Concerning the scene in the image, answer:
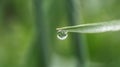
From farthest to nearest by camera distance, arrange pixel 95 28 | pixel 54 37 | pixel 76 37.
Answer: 1. pixel 54 37
2. pixel 76 37
3. pixel 95 28

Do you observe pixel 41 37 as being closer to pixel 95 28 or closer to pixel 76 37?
pixel 76 37

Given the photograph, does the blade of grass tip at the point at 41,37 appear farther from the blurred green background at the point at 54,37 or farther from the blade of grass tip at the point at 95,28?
the blade of grass tip at the point at 95,28

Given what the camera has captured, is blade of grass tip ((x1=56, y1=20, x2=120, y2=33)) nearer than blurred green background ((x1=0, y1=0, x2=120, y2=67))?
Yes

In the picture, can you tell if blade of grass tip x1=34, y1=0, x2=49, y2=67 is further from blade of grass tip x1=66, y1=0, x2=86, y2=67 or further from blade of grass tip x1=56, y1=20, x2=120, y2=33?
blade of grass tip x1=56, y1=20, x2=120, y2=33

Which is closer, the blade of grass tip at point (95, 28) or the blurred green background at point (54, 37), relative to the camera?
the blade of grass tip at point (95, 28)

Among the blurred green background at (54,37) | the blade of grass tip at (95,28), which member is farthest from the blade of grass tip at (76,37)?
the blade of grass tip at (95,28)

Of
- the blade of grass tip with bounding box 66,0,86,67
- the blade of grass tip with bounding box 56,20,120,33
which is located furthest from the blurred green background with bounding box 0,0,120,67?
the blade of grass tip with bounding box 56,20,120,33

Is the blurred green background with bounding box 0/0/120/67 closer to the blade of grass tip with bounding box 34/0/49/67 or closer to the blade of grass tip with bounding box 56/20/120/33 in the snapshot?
the blade of grass tip with bounding box 34/0/49/67

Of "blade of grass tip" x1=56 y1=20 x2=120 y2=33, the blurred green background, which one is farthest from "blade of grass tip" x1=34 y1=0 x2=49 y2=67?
"blade of grass tip" x1=56 y1=20 x2=120 y2=33

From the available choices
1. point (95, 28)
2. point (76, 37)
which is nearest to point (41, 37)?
point (76, 37)
